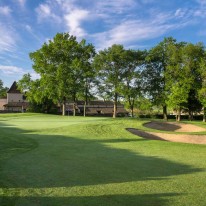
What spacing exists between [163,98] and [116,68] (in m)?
11.3

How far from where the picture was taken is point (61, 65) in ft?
190

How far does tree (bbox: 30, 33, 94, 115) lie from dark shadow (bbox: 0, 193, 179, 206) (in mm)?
49954

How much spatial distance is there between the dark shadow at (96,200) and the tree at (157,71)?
54121 millimetres

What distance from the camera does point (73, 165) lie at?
10945 millimetres

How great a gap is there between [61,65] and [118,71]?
38.4ft

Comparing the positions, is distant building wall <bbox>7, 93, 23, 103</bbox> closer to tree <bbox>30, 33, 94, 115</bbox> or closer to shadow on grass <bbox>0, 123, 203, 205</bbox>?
tree <bbox>30, 33, 94, 115</bbox>

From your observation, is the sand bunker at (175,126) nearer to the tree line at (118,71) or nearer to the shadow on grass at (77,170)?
the shadow on grass at (77,170)

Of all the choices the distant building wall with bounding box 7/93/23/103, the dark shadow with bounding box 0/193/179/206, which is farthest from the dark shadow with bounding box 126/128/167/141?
the distant building wall with bounding box 7/93/23/103

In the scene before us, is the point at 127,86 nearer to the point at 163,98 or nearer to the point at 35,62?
the point at 163,98

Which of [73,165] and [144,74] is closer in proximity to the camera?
[73,165]

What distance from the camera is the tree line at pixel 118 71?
57.4 metres

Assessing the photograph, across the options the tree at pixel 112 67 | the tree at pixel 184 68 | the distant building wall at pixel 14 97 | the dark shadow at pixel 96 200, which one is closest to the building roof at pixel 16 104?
the distant building wall at pixel 14 97

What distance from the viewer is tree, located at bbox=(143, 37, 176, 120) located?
199 ft

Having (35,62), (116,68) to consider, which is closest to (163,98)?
(116,68)
